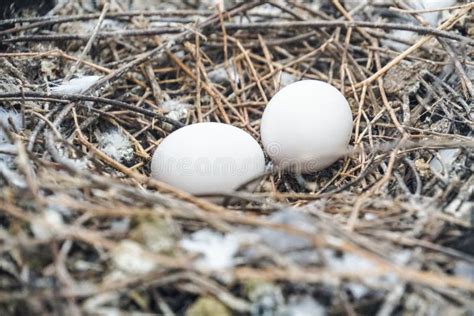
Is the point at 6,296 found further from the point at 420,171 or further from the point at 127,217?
the point at 420,171

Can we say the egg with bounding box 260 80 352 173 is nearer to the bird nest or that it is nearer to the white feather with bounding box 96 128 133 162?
the bird nest

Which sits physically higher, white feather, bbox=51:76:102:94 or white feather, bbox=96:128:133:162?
white feather, bbox=51:76:102:94

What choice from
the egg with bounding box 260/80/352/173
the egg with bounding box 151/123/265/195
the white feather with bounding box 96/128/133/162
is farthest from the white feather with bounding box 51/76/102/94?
the egg with bounding box 260/80/352/173

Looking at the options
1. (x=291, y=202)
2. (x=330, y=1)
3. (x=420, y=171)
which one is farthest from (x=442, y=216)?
(x=330, y=1)

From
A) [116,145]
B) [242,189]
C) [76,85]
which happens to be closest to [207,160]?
[242,189]

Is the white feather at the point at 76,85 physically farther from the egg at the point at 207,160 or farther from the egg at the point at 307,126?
Answer: the egg at the point at 307,126

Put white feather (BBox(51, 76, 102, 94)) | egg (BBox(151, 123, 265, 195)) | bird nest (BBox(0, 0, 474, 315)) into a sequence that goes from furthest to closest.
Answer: white feather (BBox(51, 76, 102, 94)), egg (BBox(151, 123, 265, 195)), bird nest (BBox(0, 0, 474, 315))
